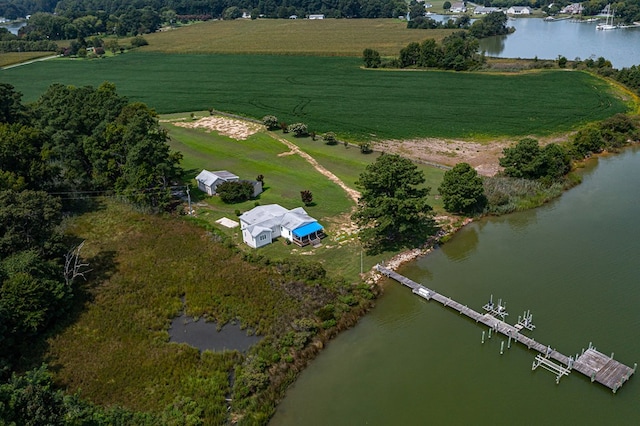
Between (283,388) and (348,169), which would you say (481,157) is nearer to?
(348,169)

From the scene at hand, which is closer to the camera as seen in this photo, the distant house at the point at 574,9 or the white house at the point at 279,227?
the white house at the point at 279,227

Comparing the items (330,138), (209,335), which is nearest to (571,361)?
(209,335)

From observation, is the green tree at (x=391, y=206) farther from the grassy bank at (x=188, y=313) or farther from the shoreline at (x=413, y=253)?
the grassy bank at (x=188, y=313)

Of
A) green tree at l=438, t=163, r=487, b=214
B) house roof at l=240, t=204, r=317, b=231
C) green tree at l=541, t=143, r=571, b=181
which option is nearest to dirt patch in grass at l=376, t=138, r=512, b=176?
green tree at l=541, t=143, r=571, b=181

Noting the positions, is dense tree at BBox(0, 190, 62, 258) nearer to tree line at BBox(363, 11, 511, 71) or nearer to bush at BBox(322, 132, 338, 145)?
bush at BBox(322, 132, 338, 145)

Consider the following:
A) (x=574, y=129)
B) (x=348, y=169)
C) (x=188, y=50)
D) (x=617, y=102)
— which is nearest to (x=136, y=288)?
(x=348, y=169)

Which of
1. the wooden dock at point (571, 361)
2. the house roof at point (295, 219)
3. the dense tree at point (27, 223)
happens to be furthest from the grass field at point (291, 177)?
the dense tree at point (27, 223)
